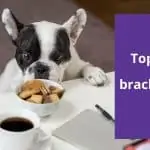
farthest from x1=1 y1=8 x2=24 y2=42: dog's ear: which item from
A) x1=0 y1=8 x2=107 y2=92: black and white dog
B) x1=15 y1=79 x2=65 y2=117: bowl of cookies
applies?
x1=15 y1=79 x2=65 y2=117: bowl of cookies

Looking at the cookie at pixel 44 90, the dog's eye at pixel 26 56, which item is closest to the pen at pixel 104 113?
the cookie at pixel 44 90

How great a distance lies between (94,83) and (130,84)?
0.35 metres

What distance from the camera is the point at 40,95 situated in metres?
1.11

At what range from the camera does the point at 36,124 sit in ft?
3.10

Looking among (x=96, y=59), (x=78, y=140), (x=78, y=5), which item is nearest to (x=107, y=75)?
(x=78, y=140)

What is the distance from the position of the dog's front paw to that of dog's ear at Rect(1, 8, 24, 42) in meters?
0.23

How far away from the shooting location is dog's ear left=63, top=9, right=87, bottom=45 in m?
1.37

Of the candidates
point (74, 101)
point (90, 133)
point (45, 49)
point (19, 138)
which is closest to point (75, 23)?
point (45, 49)

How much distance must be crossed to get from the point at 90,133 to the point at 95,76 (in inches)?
12.1

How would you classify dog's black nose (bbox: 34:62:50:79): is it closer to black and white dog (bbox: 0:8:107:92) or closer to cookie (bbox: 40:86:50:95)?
black and white dog (bbox: 0:8:107:92)

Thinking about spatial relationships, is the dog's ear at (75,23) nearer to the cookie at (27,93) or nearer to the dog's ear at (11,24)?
the dog's ear at (11,24)

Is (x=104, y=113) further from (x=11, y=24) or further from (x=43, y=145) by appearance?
(x=11, y=24)

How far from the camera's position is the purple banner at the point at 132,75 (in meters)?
0.95

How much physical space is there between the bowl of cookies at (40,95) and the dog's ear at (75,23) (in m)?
0.25
